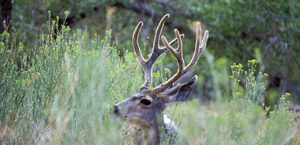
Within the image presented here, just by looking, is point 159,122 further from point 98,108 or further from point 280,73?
point 280,73

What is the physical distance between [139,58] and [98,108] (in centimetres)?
277

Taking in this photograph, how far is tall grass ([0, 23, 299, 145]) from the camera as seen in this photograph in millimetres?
5766

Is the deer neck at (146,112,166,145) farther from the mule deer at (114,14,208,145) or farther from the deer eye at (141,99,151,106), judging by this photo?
the deer eye at (141,99,151,106)

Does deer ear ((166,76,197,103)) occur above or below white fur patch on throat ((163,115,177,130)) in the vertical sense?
above

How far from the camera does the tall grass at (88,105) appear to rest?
5.77 metres

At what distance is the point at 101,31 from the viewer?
49.2 ft

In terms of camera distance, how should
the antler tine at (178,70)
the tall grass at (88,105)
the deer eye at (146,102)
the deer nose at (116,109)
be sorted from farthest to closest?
the antler tine at (178,70) → the deer eye at (146,102) → the deer nose at (116,109) → the tall grass at (88,105)

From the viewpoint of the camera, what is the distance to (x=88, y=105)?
235 inches

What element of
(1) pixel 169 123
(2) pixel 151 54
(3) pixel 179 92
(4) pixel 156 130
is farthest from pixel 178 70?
(4) pixel 156 130

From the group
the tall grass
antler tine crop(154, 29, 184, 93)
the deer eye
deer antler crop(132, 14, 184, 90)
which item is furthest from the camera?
deer antler crop(132, 14, 184, 90)

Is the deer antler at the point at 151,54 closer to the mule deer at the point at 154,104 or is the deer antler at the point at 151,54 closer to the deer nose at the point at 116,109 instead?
the mule deer at the point at 154,104

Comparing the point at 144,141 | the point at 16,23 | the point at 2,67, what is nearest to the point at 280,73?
the point at 16,23

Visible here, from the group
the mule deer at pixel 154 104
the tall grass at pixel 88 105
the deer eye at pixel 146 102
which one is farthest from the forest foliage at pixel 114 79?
the deer eye at pixel 146 102

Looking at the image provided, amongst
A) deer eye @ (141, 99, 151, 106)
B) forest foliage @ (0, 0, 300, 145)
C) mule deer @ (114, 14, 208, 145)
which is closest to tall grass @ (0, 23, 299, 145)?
forest foliage @ (0, 0, 300, 145)
